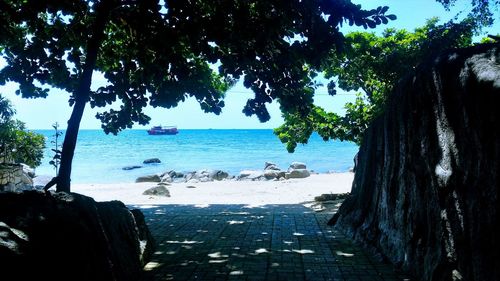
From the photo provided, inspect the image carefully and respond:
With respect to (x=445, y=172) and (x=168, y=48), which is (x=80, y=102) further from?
(x=445, y=172)

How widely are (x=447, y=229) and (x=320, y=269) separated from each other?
80.5 inches

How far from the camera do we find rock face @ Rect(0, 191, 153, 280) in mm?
3174

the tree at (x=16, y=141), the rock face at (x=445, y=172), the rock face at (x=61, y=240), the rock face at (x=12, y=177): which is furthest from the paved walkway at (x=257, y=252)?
the tree at (x=16, y=141)

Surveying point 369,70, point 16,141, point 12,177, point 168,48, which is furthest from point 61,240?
point 16,141

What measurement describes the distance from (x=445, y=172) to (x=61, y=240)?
14.5 ft

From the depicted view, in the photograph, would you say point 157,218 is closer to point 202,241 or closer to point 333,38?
point 202,241

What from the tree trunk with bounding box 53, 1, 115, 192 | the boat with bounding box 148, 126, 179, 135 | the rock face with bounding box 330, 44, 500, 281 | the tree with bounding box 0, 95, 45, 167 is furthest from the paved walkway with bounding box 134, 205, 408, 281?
the boat with bounding box 148, 126, 179, 135

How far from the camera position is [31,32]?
949cm

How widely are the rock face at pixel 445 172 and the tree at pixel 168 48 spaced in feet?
5.65

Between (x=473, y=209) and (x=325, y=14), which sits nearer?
(x=473, y=209)

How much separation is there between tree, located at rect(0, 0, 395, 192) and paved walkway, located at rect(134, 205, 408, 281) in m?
2.82

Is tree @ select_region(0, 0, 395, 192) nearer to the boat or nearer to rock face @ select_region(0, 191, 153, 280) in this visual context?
rock face @ select_region(0, 191, 153, 280)

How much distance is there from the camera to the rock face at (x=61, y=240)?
3174mm

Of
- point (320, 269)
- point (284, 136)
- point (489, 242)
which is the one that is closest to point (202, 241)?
point (320, 269)
